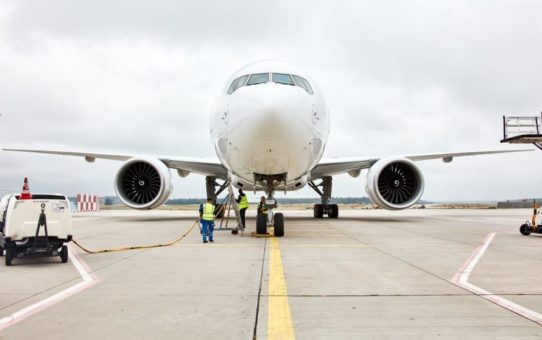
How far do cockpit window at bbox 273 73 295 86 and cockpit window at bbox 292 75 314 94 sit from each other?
182 mm

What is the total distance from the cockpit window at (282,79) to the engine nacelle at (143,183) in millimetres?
6958

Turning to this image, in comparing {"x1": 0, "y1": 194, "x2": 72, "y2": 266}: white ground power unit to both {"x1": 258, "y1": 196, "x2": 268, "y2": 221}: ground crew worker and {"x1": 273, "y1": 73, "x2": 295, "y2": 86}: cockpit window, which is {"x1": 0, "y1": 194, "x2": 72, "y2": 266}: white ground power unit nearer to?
{"x1": 258, "y1": 196, "x2": 268, "y2": 221}: ground crew worker

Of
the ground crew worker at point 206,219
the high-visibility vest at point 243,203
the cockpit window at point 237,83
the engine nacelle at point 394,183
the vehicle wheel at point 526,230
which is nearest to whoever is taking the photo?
the ground crew worker at point 206,219

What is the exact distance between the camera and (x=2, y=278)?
17.6 feet

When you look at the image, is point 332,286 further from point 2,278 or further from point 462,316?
point 2,278

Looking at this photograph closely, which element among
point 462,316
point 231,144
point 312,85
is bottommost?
point 462,316

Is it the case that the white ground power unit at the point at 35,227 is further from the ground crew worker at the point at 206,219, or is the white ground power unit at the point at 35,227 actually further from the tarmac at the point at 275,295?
the ground crew worker at the point at 206,219

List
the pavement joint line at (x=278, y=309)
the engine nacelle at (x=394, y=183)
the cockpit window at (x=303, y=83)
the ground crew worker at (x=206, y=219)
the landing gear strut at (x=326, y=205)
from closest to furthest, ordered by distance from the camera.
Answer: the pavement joint line at (x=278, y=309) < the ground crew worker at (x=206, y=219) < the cockpit window at (x=303, y=83) < the engine nacelle at (x=394, y=183) < the landing gear strut at (x=326, y=205)

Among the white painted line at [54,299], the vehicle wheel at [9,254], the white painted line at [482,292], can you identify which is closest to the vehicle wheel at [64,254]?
the white painted line at [54,299]

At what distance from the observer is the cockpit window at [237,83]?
35.5 ft

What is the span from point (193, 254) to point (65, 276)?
95.6 inches

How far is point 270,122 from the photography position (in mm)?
9438

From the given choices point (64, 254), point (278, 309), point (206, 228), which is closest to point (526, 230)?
point (206, 228)

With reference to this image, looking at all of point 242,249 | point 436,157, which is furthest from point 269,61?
point 436,157
